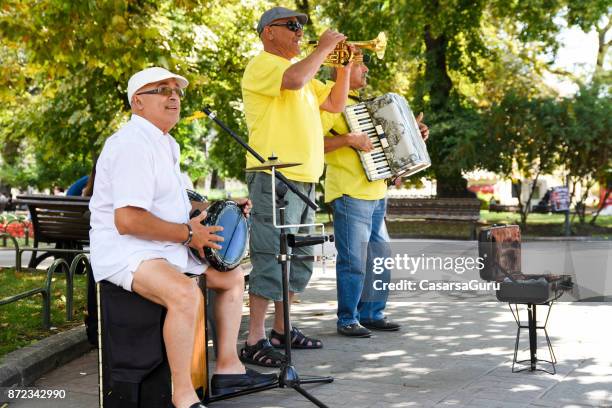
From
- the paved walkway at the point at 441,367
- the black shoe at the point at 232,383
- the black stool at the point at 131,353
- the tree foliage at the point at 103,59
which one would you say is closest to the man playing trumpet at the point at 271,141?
the paved walkway at the point at 441,367

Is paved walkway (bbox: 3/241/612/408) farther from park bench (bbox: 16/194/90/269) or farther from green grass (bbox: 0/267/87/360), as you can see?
park bench (bbox: 16/194/90/269)

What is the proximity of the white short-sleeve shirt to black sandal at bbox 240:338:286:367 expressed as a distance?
1.43 meters

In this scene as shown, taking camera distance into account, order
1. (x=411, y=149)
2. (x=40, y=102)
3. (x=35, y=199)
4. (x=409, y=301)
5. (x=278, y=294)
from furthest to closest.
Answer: (x=40, y=102) → (x=35, y=199) → (x=409, y=301) → (x=411, y=149) → (x=278, y=294)

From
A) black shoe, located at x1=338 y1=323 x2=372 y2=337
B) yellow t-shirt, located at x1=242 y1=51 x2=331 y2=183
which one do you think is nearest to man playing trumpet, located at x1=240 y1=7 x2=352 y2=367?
yellow t-shirt, located at x1=242 y1=51 x2=331 y2=183

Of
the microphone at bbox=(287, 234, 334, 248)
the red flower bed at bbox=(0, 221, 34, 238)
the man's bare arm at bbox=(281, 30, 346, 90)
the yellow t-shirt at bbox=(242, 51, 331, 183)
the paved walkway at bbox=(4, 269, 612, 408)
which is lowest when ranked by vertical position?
the paved walkway at bbox=(4, 269, 612, 408)

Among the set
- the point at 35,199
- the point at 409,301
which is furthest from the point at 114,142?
the point at 35,199

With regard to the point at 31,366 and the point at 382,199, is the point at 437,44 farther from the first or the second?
the point at 31,366

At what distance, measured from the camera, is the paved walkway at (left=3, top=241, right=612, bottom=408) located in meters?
4.95

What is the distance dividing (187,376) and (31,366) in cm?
176

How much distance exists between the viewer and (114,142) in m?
4.43

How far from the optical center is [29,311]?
754cm

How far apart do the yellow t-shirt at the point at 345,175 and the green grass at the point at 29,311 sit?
234 centimetres

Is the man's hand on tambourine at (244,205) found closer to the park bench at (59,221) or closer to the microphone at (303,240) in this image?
the microphone at (303,240)

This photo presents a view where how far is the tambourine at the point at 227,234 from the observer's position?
4.62 meters
